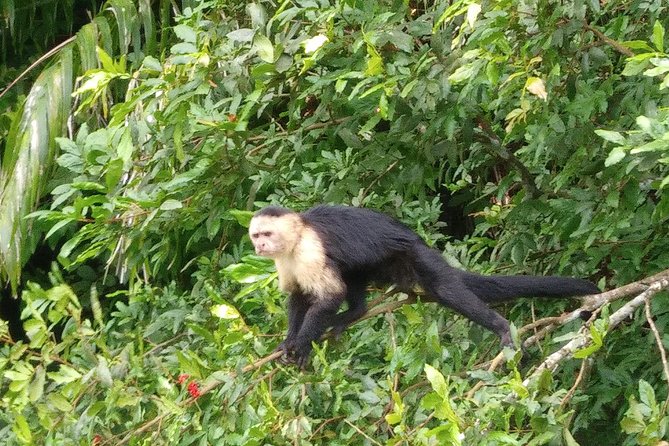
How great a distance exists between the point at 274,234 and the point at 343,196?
61 centimetres

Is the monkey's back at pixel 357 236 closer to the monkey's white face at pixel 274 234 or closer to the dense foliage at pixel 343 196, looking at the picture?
the monkey's white face at pixel 274 234

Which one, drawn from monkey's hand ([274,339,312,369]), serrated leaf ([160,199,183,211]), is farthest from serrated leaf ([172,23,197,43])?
monkey's hand ([274,339,312,369])

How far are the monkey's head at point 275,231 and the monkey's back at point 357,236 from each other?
0.10 m

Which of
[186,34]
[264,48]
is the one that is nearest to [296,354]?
[264,48]

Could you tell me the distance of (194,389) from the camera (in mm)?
3201

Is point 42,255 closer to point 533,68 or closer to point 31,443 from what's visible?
point 31,443

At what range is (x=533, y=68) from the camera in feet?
11.4

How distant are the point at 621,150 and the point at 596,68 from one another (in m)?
1.21

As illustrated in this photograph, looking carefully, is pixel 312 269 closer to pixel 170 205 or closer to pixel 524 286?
pixel 170 205

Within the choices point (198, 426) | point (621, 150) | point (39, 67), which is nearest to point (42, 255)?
point (39, 67)

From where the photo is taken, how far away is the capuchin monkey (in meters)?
3.72

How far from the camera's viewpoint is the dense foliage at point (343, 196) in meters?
3.19

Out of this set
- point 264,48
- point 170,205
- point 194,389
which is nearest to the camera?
point 194,389

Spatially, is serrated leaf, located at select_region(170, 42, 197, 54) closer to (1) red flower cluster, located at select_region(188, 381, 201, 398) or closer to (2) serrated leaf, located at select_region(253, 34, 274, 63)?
(2) serrated leaf, located at select_region(253, 34, 274, 63)
